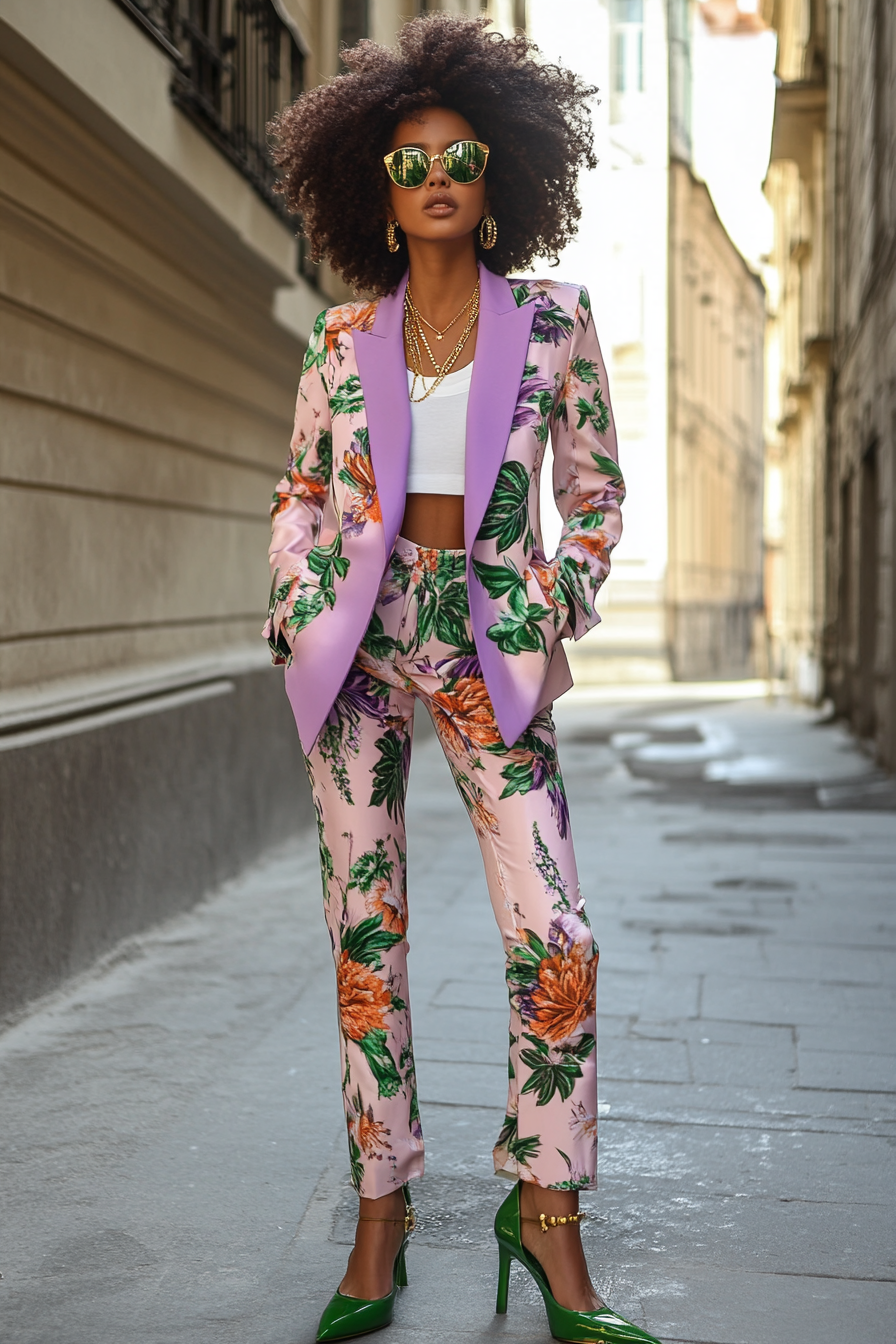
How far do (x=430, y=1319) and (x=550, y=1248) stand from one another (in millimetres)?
289

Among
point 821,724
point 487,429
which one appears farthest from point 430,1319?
point 821,724

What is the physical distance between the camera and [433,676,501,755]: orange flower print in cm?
241

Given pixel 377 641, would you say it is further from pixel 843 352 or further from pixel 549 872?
pixel 843 352

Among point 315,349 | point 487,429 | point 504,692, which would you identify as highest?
point 315,349

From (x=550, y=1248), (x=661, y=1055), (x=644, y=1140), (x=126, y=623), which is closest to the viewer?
(x=550, y=1248)

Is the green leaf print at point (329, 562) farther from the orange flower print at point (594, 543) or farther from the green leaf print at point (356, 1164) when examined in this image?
the green leaf print at point (356, 1164)

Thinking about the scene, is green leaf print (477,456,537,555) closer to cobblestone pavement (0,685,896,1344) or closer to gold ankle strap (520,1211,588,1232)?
gold ankle strap (520,1211,588,1232)

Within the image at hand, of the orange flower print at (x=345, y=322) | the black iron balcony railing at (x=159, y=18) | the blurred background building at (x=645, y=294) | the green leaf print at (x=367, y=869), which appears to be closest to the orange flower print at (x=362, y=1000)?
the green leaf print at (x=367, y=869)

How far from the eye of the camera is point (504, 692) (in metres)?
2.38

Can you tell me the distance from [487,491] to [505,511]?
0.19 feet

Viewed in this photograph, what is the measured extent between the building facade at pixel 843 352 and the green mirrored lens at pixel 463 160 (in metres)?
8.20

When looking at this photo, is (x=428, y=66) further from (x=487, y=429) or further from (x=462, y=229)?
(x=487, y=429)

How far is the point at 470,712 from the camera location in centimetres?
242

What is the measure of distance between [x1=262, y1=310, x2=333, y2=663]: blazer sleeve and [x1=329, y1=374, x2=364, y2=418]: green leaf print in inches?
1.2
